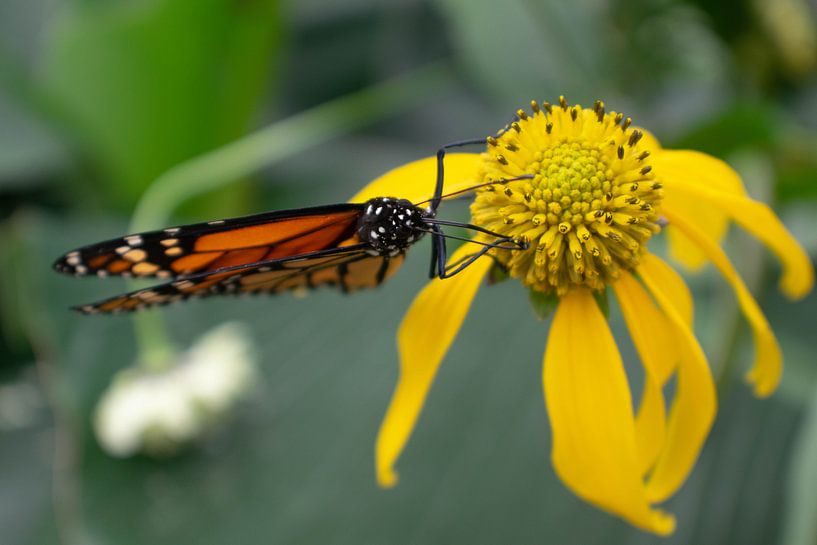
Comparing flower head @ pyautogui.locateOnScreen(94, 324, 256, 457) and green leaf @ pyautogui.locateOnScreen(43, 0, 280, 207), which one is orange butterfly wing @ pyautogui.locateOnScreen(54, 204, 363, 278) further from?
green leaf @ pyautogui.locateOnScreen(43, 0, 280, 207)

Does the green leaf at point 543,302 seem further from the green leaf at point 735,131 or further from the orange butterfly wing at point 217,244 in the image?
the green leaf at point 735,131

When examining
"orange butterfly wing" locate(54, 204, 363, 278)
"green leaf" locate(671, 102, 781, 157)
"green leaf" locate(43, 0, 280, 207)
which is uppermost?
"green leaf" locate(43, 0, 280, 207)

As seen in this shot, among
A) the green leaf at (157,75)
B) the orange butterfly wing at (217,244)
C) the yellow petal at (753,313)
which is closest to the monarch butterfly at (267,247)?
the orange butterfly wing at (217,244)

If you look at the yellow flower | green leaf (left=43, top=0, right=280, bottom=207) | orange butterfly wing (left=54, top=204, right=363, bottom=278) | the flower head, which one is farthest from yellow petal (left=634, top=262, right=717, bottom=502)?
A: green leaf (left=43, top=0, right=280, bottom=207)

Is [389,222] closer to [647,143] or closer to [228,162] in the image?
[647,143]

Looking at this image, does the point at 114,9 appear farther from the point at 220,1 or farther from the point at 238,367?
the point at 238,367

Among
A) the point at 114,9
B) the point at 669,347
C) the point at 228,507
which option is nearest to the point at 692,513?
the point at 669,347

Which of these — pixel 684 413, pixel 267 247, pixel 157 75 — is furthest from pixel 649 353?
pixel 157 75

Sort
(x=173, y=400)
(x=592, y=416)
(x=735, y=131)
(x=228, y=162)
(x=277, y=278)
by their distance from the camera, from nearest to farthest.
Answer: (x=592, y=416) < (x=277, y=278) < (x=735, y=131) < (x=173, y=400) < (x=228, y=162)
